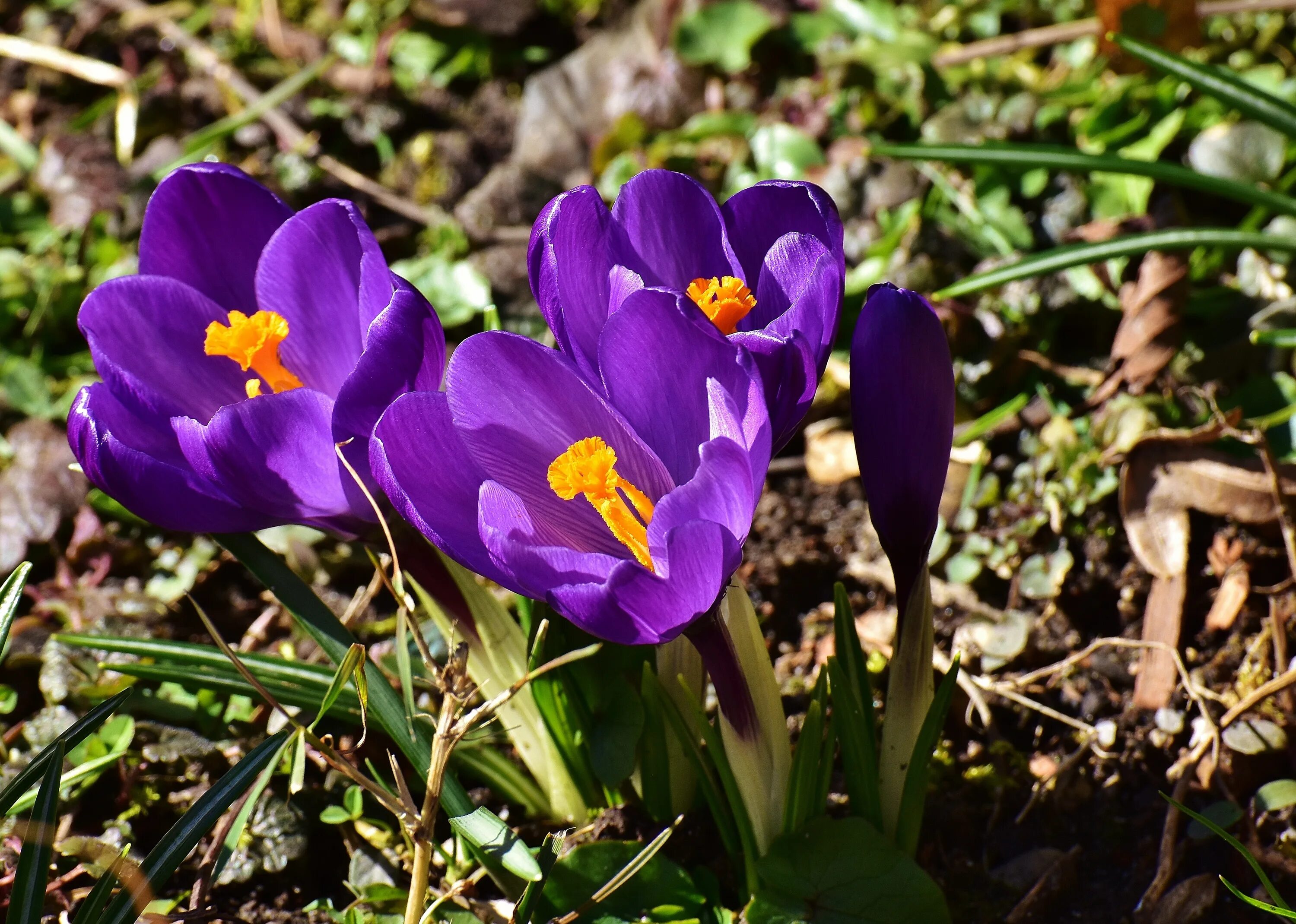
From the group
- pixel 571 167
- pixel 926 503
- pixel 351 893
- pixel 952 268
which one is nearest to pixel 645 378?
pixel 926 503

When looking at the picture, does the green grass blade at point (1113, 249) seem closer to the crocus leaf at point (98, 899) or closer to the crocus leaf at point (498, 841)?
the crocus leaf at point (498, 841)

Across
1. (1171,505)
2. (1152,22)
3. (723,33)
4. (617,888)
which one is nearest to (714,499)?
(617,888)

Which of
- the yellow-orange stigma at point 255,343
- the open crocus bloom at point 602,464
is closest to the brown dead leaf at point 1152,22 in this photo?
the open crocus bloom at point 602,464

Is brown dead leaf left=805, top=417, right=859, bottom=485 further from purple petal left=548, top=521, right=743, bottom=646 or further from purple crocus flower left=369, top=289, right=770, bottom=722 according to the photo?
purple petal left=548, top=521, right=743, bottom=646

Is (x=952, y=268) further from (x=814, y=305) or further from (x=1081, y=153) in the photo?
(x=814, y=305)

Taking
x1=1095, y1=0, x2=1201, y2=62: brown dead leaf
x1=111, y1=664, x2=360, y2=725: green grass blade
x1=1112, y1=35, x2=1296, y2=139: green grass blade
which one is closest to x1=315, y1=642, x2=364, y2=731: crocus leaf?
x1=111, y1=664, x2=360, y2=725: green grass blade

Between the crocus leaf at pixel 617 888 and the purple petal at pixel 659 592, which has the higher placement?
the purple petal at pixel 659 592
